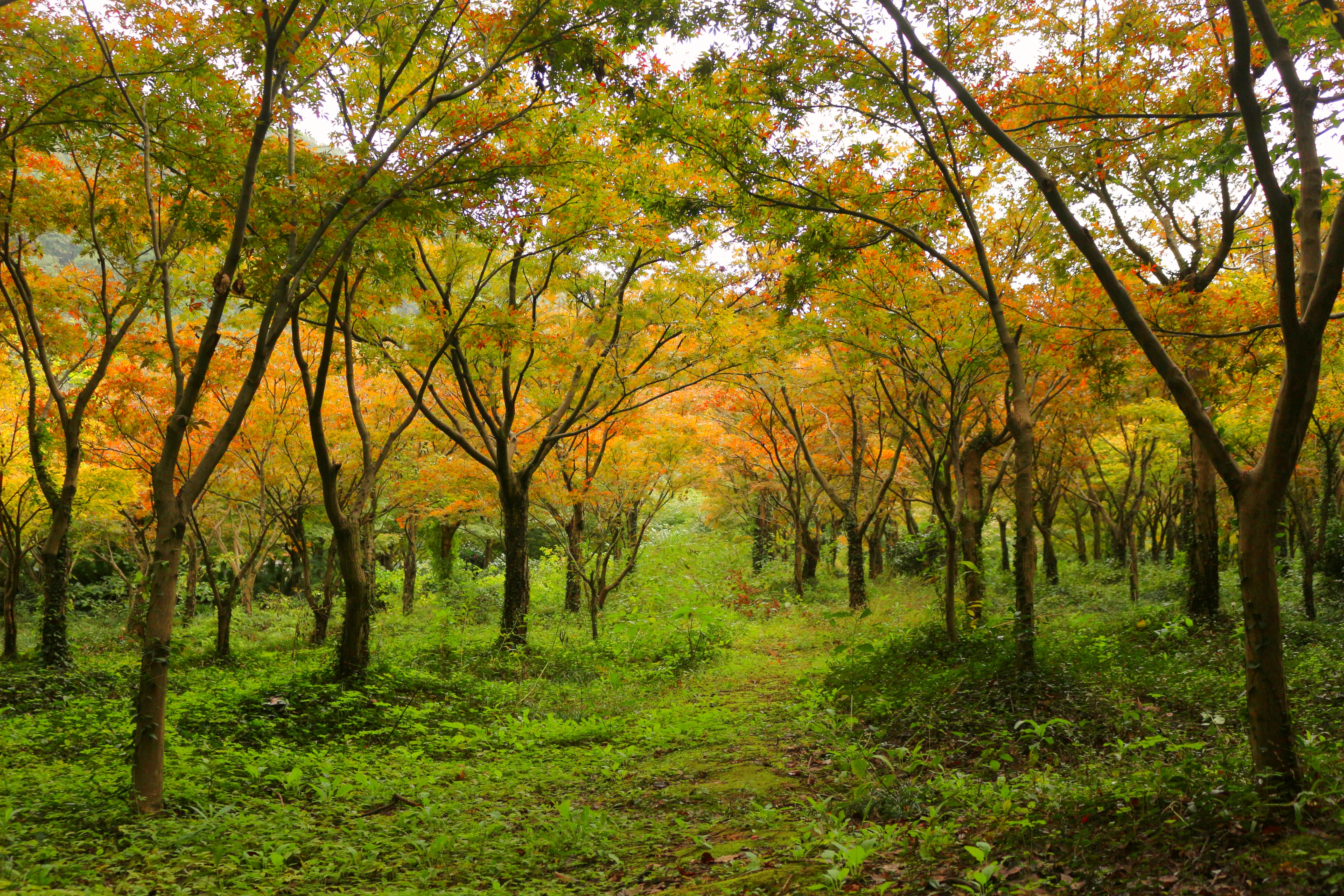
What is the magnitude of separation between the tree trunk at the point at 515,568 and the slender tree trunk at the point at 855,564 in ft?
25.0

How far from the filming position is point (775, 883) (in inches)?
146

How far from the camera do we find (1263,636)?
12.2 feet

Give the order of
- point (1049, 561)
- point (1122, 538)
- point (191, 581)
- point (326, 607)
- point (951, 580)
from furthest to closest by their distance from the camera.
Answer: point (1049, 561) < point (1122, 538) < point (191, 581) < point (326, 607) < point (951, 580)

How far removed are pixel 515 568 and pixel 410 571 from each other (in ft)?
41.1

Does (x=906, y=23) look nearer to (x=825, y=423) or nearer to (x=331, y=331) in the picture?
(x=331, y=331)

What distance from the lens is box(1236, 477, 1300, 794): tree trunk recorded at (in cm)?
364

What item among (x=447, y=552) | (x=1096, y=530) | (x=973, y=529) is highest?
(x=973, y=529)

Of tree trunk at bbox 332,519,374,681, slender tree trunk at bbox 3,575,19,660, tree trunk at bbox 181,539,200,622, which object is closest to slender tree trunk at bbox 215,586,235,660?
tree trunk at bbox 181,539,200,622

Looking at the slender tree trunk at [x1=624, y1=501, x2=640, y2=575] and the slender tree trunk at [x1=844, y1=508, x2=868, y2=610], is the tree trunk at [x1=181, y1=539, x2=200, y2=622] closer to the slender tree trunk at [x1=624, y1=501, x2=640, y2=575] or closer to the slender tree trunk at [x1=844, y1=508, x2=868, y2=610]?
the slender tree trunk at [x1=624, y1=501, x2=640, y2=575]

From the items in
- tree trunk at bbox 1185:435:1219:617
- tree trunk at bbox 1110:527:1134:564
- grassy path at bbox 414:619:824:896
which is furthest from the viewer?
tree trunk at bbox 1110:527:1134:564

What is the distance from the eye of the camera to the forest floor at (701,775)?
362 cm

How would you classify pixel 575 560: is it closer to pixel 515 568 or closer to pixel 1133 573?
pixel 515 568

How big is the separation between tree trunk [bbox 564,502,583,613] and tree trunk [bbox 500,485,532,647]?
7.54 feet

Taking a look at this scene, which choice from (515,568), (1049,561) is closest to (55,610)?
(515,568)
